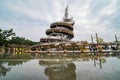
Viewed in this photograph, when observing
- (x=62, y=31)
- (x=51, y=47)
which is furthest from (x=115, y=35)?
(x=51, y=47)

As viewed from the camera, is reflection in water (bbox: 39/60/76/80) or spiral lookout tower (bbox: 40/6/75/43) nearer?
reflection in water (bbox: 39/60/76/80)

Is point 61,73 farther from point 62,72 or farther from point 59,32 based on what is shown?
point 59,32

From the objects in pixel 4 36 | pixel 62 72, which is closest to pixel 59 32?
pixel 4 36

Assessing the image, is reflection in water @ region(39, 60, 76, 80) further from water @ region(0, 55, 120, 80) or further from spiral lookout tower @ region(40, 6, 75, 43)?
spiral lookout tower @ region(40, 6, 75, 43)

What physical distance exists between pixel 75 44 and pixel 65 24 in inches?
763

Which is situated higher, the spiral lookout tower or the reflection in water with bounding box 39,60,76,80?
the spiral lookout tower

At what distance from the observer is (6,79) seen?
566 centimetres

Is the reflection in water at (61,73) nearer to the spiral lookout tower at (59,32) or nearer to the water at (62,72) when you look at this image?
the water at (62,72)

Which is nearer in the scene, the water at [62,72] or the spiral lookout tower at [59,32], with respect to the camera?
the water at [62,72]

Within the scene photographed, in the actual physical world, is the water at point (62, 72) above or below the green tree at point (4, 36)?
below

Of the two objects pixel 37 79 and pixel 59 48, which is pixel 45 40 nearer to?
pixel 59 48

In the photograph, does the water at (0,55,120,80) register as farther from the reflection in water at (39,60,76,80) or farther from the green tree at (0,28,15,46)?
the green tree at (0,28,15,46)

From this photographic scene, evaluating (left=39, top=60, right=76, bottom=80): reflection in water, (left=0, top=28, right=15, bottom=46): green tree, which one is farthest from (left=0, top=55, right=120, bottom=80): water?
(left=0, top=28, right=15, bottom=46): green tree

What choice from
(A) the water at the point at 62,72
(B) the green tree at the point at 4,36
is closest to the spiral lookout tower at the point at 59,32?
(B) the green tree at the point at 4,36
